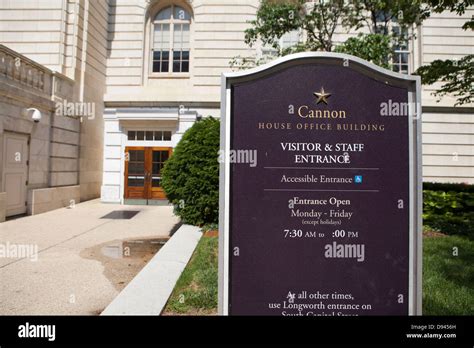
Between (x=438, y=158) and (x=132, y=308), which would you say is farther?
(x=438, y=158)

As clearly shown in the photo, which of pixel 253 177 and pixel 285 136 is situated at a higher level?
pixel 285 136

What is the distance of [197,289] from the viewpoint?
169 inches

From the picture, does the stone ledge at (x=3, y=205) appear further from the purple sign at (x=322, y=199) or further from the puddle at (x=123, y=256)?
the purple sign at (x=322, y=199)

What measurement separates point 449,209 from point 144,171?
13153mm

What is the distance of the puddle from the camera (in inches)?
201

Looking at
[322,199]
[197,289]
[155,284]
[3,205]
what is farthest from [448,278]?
[3,205]

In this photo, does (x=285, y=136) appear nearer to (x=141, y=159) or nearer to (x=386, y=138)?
(x=386, y=138)

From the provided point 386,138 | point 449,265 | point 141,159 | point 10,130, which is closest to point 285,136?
point 386,138

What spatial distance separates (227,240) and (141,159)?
13.8 meters

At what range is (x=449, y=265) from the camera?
5.47 metres

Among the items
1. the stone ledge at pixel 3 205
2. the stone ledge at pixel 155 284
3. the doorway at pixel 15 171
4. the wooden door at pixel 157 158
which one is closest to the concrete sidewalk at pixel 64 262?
the stone ledge at pixel 3 205

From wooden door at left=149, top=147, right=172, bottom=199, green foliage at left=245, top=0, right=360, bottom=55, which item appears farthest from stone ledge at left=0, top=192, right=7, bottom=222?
green foliage at left=245, top=0, right=360, bottom=55

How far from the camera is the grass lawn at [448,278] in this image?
3822 millimetres
